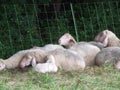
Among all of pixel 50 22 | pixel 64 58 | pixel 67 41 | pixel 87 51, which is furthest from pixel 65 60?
pixel 50 22

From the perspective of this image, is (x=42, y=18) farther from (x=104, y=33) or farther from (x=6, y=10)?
(x=104, y=33)

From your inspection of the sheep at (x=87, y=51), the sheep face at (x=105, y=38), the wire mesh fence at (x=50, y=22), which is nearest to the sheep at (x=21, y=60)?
the sheep at (x=87, y=51)

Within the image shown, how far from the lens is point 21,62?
27.4 ft

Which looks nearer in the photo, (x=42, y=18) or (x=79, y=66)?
(x=79, y=66)

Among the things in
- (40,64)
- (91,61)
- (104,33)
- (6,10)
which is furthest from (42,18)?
(40,64)

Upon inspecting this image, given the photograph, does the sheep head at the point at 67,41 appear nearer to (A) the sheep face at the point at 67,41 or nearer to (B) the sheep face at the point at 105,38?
(A) the sheep face at the point at 67,41

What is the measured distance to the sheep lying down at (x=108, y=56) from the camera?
855 centimetres

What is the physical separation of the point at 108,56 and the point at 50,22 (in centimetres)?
446

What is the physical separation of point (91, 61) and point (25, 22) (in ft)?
12.3

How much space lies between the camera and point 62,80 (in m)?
7.52

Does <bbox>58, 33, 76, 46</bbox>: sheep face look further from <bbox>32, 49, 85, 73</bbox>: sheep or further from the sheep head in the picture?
<bbox>32, 49, 85, 73</bbox>: sheep

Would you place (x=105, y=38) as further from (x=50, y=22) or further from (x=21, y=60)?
(x=50, y=22)

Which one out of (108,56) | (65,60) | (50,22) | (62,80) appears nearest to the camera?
(62,80)

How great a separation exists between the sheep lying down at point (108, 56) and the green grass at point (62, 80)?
0.78 feet
